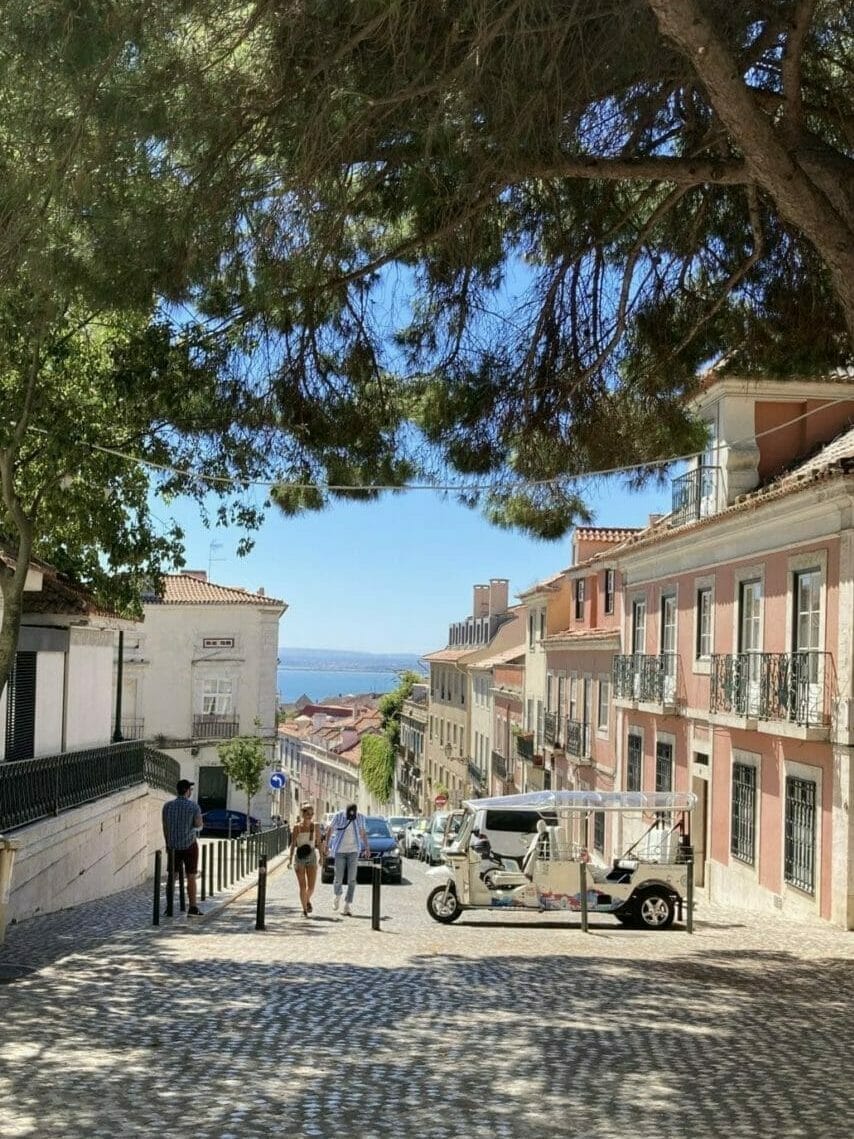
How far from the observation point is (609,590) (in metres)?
36.8

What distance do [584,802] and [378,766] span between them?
230ft

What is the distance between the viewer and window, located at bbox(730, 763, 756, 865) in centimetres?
2262

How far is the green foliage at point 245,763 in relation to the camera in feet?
169

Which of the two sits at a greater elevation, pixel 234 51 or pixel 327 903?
pixel 234 51

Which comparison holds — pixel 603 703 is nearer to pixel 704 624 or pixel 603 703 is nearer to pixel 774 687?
pixel 704 624

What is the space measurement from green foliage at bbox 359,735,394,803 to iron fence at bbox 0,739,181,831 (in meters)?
60.0

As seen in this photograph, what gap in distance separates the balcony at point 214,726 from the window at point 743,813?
37.2 meters

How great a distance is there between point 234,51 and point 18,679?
38.9ft

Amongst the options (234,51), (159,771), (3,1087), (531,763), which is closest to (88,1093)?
(3,1087)

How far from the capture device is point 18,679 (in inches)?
760

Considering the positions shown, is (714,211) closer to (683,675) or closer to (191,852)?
(191,852)

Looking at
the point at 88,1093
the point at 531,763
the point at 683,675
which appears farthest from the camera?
the point at 531,763

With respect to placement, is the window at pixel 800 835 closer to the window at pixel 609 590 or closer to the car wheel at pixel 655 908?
the car wheel at pixel 655 908

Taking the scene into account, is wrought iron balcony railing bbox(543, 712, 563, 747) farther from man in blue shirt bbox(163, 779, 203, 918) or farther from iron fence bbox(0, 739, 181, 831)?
man in blue shirt bbox(163, 779, 203, 918)
